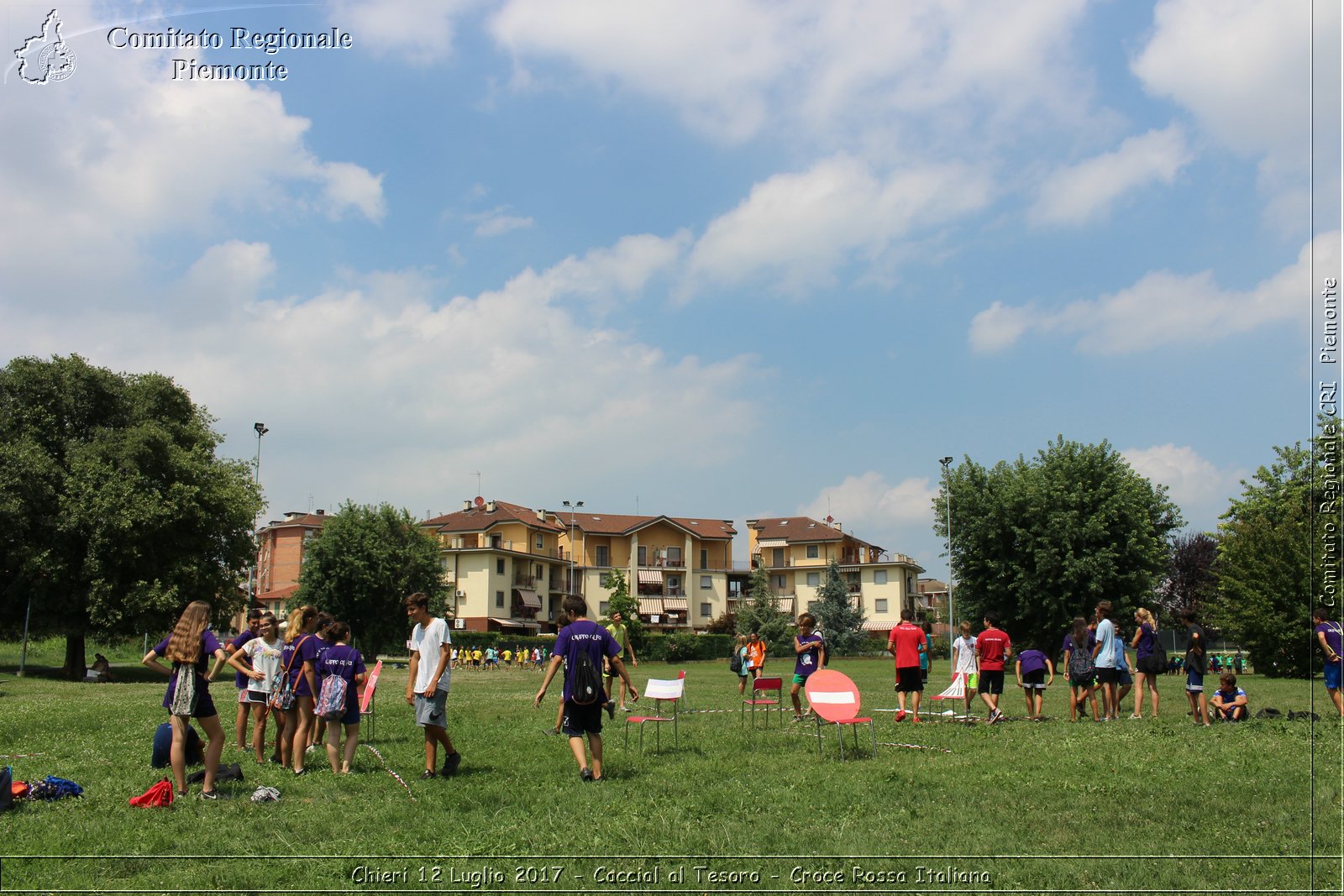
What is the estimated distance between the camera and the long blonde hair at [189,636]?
921 centimetres

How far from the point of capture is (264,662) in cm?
1226

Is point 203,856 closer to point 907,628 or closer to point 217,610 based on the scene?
point 907,628

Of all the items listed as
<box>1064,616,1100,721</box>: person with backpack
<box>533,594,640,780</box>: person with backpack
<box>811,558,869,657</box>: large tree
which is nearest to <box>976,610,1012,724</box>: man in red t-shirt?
<box>1064,616,1100,721</box>: person with backpack

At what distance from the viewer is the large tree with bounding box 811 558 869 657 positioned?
7756cm

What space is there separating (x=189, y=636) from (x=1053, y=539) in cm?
4327

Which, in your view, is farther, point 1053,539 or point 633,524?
point 633,524

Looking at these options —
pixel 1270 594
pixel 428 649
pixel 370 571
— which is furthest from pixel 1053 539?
pixel 428 649

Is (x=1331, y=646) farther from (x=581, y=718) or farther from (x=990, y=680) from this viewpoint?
(x=581, y=718)

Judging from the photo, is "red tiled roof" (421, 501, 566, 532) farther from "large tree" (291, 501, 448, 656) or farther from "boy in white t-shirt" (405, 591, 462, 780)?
"boy in white t-shirt" (405, 591, 462, 780)

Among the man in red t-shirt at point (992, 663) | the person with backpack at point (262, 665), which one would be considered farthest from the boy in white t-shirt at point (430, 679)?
the man in red t-shirt at point (992, 663)

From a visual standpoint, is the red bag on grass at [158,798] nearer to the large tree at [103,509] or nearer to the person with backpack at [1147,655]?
the person with backpack at [1147,655]

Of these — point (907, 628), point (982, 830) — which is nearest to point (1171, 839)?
point (982, 830)

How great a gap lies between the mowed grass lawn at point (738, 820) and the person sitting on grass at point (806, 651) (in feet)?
9.08

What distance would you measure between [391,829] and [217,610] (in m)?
38.5
